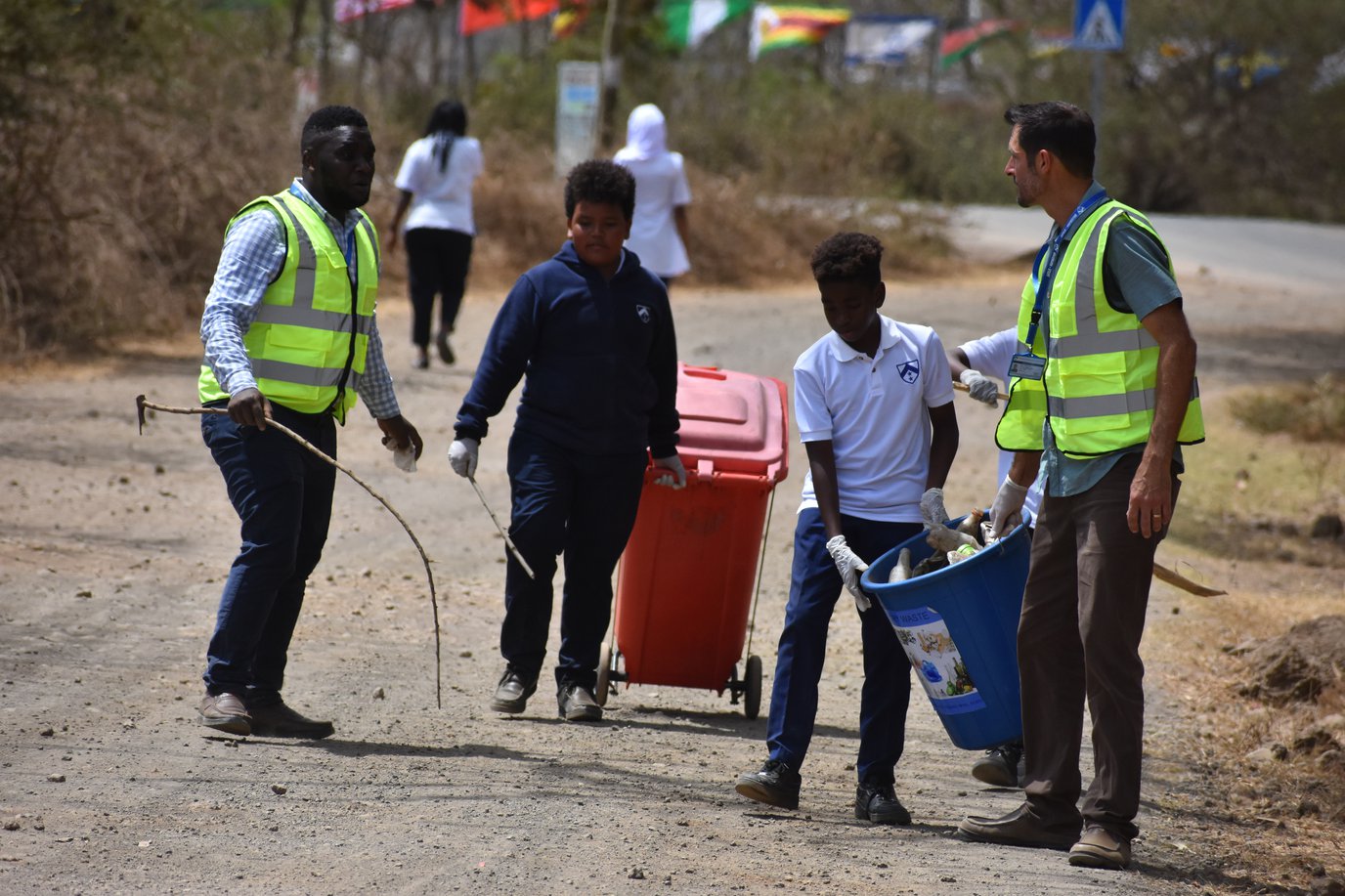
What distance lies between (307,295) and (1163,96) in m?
28.7

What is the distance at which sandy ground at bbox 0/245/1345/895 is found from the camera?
3.99 m

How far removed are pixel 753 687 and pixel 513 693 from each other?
35.0 inches

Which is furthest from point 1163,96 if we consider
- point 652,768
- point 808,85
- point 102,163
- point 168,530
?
point 652,768

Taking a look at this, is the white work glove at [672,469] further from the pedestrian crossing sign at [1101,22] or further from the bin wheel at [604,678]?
the pedestrian crossing sign at [1101,22]

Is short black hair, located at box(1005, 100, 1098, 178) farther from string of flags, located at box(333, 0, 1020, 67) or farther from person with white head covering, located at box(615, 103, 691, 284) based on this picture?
string of flags, located at box(333, 0, 1020, 67)

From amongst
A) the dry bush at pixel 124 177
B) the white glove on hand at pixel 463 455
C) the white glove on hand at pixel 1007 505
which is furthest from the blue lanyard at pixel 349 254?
the dry bush at pixel 124 177

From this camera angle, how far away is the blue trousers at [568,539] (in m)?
5.40

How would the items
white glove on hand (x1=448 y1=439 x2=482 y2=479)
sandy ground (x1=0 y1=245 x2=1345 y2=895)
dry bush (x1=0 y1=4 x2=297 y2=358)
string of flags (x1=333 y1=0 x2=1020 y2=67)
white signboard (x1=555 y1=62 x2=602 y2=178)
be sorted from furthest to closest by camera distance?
string of flags (x1=333 y1=0 x2=1020 y2=67), white signboard (x1=555 y1=62 x2=602 y2=178), dry bush (x1=0 y1=4 x2=297 y2=358), white glove on hand (x1=448 y1=439 x2=482 y2=479), sandy ground (x1=0 y1=245 x2=1345 y2=895)

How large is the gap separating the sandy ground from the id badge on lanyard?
50.3 inches

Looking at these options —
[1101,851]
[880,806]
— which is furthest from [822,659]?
[1101,851]

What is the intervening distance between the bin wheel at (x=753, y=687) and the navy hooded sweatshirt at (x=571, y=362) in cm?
98

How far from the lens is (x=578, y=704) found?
5602 millimetres

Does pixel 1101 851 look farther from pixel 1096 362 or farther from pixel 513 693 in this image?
pixel 513 693

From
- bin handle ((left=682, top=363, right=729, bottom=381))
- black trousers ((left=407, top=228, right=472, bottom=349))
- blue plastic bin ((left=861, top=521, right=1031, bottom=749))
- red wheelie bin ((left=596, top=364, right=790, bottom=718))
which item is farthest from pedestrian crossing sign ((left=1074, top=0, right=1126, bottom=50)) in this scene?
blue plastic bin ((left=861, top=521, right=1031, bottom=749))
